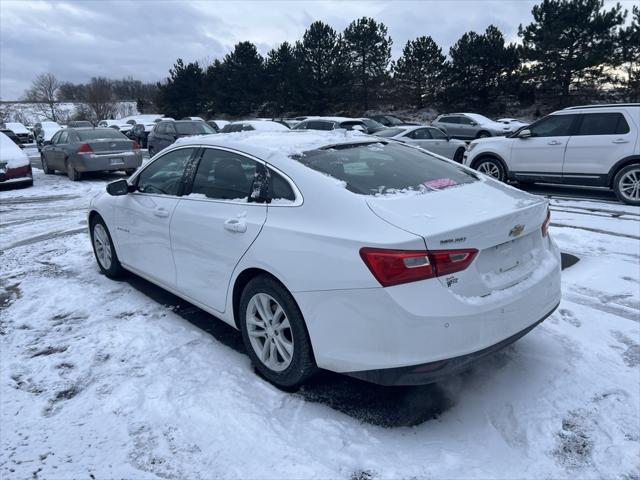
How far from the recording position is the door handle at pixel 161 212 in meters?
4.09

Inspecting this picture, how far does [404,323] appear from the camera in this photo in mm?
2484

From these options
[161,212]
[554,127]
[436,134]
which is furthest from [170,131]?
[161,212]

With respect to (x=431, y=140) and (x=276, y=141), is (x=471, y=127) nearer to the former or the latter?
(x=431, y=140)

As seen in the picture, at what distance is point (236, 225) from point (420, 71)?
4302 centimetres

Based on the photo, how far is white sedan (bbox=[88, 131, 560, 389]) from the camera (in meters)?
2.53

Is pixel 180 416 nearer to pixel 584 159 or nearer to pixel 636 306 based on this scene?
pixel 636 306

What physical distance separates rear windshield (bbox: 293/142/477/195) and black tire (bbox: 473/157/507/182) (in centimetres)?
746

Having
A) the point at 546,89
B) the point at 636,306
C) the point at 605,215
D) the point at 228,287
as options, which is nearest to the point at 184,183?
the point at 228,287

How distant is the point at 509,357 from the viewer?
11.7ft

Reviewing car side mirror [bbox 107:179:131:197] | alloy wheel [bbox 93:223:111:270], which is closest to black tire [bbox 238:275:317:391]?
car side mirror [bbox 107:179:131:197]

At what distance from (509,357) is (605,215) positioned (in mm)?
5599

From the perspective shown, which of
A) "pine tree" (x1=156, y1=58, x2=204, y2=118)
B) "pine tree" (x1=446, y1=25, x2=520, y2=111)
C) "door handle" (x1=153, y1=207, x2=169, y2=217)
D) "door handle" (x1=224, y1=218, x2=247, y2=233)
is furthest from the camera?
"pine tree" (x1=156, y1=58, x2=204, y2=118)

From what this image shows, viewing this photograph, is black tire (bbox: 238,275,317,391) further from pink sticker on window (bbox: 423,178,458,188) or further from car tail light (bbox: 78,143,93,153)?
car tail light (bbox: 78,143,93,153)

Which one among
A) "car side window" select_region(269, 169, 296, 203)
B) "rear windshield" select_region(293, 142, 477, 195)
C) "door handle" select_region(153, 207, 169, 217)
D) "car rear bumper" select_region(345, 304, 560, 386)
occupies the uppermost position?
"rear windshield" select_region(293, 142, 477, 195)
